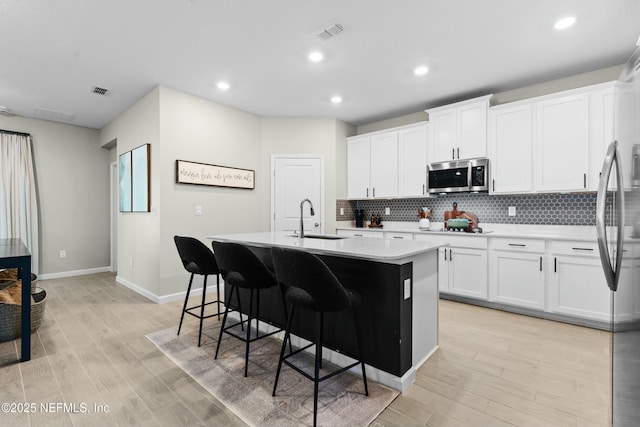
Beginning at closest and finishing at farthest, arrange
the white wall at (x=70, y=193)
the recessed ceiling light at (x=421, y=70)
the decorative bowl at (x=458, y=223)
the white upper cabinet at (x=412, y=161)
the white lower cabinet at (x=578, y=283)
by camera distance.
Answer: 1. the white lower cabinet at (x=578, y=283)
2. the recessed ceiling light at (x=421, y=70)
3. the decorative bowl at (x=458, y=223)
4. the white upper cabinet at (x=412, y=161)
5. the white wall at (x=70, y=193)

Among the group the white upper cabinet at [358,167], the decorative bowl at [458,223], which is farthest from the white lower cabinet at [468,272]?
the white upper cabinet at [358,167]

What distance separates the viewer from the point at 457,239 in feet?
12.4

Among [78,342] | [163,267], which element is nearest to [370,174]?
[163,267]

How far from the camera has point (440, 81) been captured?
3619 mm

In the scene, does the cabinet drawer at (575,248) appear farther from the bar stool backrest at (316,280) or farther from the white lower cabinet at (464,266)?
the bar stool backrest at (316,280)

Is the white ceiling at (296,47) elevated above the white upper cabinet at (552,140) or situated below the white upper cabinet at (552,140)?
above

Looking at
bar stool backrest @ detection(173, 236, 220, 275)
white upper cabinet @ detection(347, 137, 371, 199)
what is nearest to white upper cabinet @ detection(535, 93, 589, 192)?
white upper cabinet @ detection(347, 137, 371, 199)

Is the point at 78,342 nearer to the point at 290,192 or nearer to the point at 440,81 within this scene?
the point at 290,192

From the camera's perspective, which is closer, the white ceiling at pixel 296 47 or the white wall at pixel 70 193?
the white ceiling at pixel 296 47

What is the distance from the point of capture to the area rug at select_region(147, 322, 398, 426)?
1686mm

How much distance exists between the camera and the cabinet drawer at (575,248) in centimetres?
291

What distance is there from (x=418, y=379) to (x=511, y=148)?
292cm

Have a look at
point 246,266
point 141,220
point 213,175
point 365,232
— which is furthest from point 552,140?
point 141,220

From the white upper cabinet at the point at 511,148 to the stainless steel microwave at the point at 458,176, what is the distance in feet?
0.34
